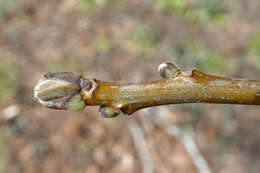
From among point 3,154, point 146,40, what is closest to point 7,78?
point 3,154

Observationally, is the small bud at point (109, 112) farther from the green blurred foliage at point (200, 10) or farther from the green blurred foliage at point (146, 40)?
the green blurred foliage at point (200, 10)

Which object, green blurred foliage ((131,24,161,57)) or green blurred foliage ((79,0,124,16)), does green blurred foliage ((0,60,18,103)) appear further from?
green blurred foliage ((131,24,161,57))

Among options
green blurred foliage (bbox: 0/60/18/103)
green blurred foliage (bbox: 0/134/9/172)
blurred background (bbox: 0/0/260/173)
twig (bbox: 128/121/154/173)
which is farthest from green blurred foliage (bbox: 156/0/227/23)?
green blurred foliage (bbox: 0/134/9/172)

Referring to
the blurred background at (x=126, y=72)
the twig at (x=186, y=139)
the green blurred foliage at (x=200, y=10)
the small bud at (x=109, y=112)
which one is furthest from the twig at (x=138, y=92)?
the green blurred foliage at (x=200, y=10)

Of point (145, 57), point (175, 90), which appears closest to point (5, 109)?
point (145, 57)

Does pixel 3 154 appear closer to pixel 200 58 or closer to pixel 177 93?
Answer: pixel 200 58
